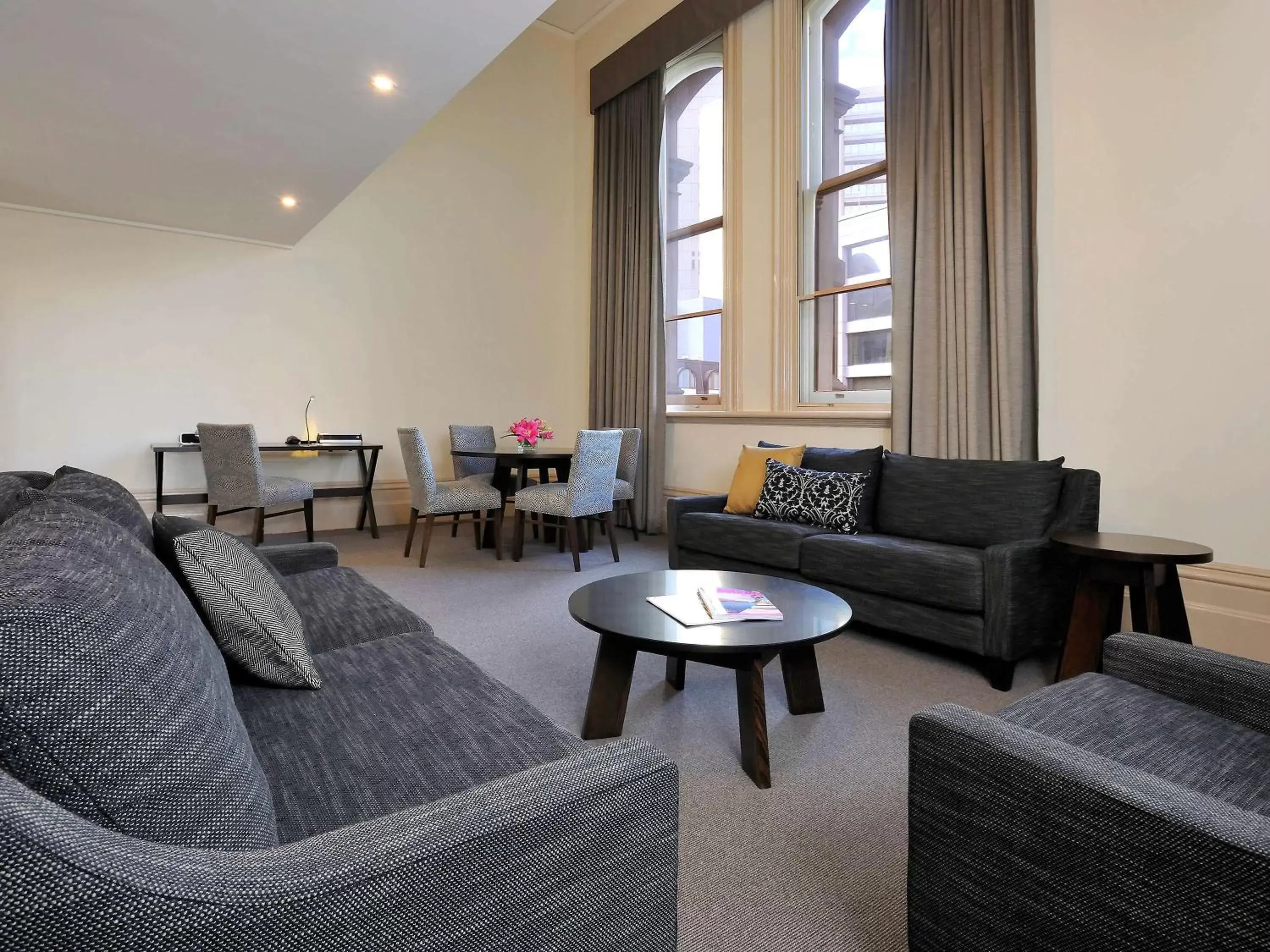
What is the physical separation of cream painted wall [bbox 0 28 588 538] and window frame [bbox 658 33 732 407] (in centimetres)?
116

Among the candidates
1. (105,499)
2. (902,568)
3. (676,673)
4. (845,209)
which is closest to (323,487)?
(676,673)

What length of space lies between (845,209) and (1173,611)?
3.05 metres

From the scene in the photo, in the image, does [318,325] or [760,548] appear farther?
[318,325]

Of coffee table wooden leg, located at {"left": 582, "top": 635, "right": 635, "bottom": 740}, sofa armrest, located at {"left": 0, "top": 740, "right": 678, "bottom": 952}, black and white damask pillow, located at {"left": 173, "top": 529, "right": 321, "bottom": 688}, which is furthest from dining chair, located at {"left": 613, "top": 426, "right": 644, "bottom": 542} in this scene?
sofa armrest, located at {"left": 0, "top": 740, "right": 678, "bottom": 952}

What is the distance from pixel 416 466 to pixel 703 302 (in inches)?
103

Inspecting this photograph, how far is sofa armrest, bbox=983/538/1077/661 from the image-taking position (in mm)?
2396

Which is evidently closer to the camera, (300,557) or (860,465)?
(300,557)

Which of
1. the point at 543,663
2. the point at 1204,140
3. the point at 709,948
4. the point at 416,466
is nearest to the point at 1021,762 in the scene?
the point at 709,948

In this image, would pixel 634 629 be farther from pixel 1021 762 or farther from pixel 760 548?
pixel 760 548

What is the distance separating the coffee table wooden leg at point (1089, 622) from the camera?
229 cm

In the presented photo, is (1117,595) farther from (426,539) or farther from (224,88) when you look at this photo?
(224,88)

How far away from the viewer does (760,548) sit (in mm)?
3346

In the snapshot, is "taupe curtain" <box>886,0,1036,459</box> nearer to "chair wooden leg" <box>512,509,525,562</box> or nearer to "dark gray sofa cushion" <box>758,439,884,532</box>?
"dark gray sofa cushion" <box>758,439,884,532</box>

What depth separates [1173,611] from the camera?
2.26m
